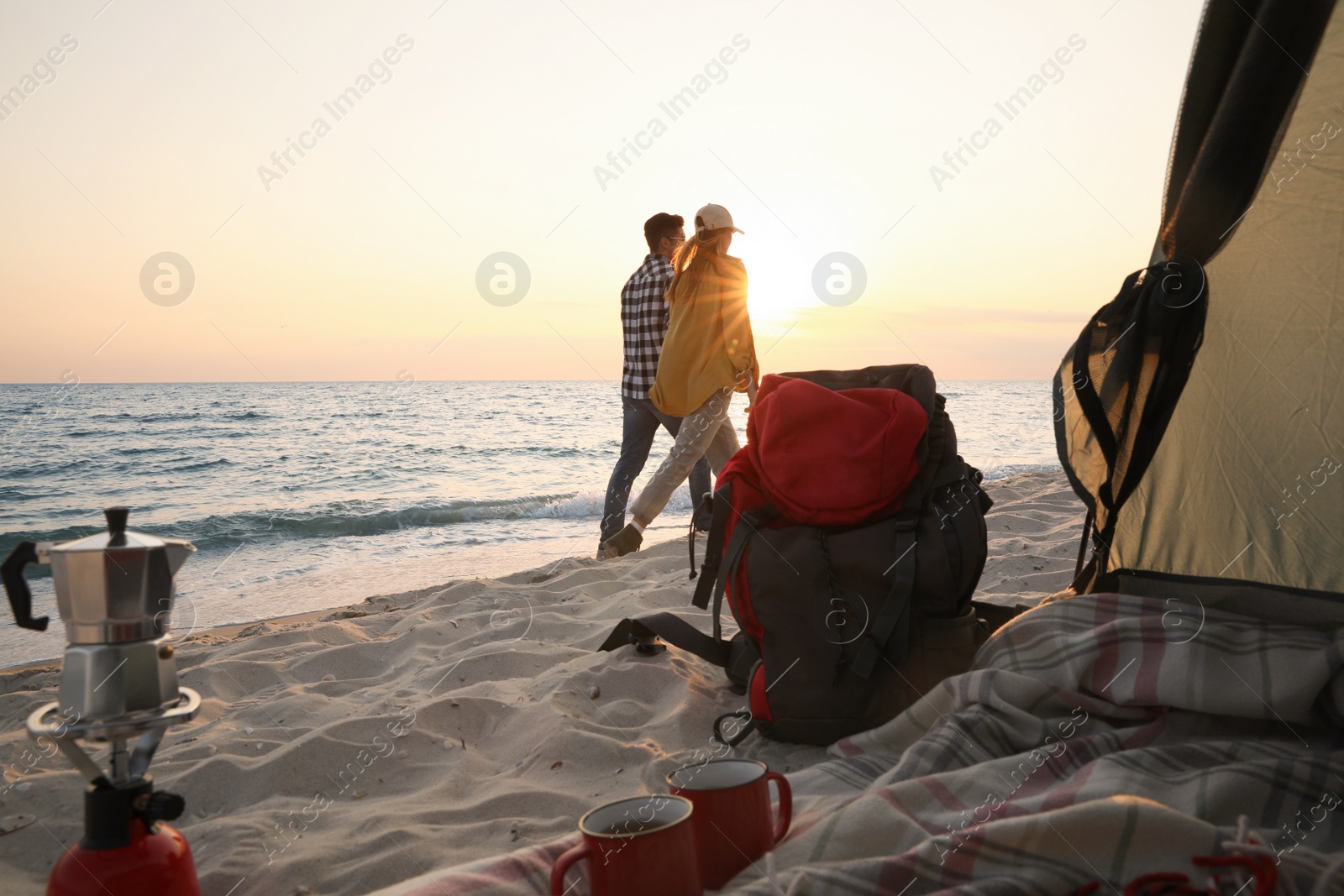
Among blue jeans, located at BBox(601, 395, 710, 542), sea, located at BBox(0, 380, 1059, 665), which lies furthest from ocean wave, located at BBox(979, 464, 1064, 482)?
blue jeans, located at BBox(601, 395, 710, 542)

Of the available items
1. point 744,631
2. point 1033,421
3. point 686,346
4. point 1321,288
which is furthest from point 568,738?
point 1033,421

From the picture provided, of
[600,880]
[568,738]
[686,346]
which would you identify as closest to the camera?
[600,880]

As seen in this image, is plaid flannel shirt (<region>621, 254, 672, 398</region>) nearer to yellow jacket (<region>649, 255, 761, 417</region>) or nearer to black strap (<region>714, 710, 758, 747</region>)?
yellow jacket (<region>649, 255, 761, 417</region>)

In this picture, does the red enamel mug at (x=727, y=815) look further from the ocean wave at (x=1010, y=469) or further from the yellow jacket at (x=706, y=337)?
the ocean wave at (x=1010, y=469)

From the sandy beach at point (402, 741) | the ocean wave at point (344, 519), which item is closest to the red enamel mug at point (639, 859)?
the sandy beach at point (402, 741)

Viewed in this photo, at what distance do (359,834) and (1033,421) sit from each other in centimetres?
2472

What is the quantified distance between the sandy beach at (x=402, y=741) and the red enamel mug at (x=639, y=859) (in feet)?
2.27

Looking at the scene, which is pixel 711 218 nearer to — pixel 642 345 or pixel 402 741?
pixel 642 345

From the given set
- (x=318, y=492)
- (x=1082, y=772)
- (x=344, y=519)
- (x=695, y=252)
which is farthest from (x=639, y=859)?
(x=318, y=492)

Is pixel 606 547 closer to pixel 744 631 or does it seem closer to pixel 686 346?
pixel 686 346

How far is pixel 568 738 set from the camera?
2234 mm

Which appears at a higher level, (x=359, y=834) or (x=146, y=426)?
(x=359, y=834)

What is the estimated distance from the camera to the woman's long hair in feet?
15.0

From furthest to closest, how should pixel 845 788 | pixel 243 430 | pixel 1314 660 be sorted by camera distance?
pixel 243 430 < pixel 845 788 < pixel 1314 660
